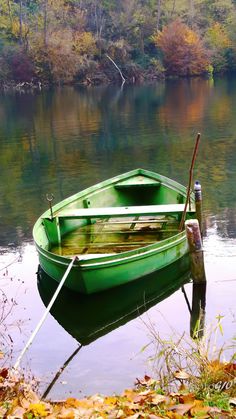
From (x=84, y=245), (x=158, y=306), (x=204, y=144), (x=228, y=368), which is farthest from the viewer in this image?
(x=204, y=144)

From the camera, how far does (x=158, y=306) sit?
10609 millimetres

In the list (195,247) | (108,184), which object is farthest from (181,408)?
(108,184)

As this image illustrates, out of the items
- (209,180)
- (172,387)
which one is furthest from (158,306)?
(209,180)

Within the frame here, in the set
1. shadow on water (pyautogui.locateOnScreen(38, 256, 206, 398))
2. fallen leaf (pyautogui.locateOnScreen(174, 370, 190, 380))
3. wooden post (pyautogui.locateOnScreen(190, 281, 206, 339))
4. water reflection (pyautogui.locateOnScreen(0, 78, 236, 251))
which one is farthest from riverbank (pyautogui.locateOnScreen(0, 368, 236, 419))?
water reflection (pyautogui.locateOnScreen(0, 78, 236, 251))

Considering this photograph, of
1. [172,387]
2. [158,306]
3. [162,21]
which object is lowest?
[158,306]

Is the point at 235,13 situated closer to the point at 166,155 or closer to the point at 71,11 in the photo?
the point at 71,11

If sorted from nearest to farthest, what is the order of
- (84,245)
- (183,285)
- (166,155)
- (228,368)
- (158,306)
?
(228,368)
(158,306)
(183,285)
(84,245)
(166,155)

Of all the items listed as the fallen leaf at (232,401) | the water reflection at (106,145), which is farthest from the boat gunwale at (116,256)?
the fallen leaf at (232,401)

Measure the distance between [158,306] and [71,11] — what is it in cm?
6795

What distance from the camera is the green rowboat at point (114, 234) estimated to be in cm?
1027

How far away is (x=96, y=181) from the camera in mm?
20719

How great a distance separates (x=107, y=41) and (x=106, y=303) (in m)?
63.2

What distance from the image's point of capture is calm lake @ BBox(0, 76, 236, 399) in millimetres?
8789

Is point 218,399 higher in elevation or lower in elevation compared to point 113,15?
lower
